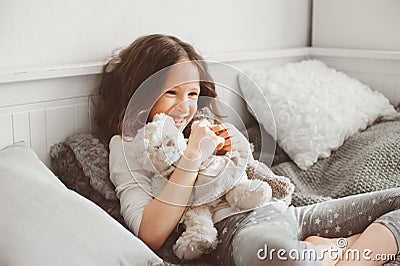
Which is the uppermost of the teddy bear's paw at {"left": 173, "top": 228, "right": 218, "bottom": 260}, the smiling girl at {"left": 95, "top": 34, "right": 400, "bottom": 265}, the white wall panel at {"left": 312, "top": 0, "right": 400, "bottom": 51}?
the white wall panel at {"left": 312, "top": 0, "right": 400, "bottom": 51}

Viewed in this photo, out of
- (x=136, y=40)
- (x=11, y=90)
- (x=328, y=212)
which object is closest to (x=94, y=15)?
(x=136, y=40)

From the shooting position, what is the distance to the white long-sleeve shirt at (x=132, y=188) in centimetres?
153

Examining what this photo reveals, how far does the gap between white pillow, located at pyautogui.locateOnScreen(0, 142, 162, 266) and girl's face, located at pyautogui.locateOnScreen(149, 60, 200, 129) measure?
31 cm

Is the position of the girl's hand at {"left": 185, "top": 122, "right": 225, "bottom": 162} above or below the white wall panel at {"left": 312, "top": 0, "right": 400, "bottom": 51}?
below

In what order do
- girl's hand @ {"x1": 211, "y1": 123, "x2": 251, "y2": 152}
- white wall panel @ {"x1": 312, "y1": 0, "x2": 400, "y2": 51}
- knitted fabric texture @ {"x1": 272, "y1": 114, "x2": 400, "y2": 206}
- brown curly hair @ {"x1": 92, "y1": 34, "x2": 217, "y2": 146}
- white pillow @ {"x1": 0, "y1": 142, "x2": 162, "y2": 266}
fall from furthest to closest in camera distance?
white wall panel @ {"x1": 312, "y1": 0, "x2": 400, "y2": 51}
knitted fabric texture @ {"x1": 272, "y1": 114, "x2": 400, "y2": 206}
brown curly hair @ {"x1": 92, "y1": 34, "x2": 217, "y2": 146}
girl's hand @ {"x1": 211, "y1": 123, "x2": 251, "y2": 152}
white pillow @ {"x1": 0, "y1": 142, "x2": 162, "y2": 266}

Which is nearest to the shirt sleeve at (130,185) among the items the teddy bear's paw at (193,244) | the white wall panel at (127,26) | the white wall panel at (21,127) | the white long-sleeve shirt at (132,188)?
the white long-sleeve shirt at (132,188)

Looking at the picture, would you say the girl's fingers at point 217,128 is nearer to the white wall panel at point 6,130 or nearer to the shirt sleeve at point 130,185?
the shirt sleeve at point 130,185

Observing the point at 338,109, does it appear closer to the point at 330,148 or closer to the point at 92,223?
the point at 330,148

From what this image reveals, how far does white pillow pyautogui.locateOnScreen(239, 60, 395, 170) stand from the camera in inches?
81.4

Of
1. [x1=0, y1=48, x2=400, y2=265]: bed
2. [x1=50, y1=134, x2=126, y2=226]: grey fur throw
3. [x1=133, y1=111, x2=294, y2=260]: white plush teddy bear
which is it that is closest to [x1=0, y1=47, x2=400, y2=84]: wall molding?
[x1=0, y1=48, x2=400, y2=265]: bed

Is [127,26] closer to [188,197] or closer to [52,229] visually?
[188,197]

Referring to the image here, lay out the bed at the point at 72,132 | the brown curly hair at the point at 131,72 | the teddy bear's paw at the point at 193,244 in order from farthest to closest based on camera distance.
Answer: the brown curly hair at the point at 131,72 < the teddy bear's paw at the point at 193,244 < the bed at the point at 72,132

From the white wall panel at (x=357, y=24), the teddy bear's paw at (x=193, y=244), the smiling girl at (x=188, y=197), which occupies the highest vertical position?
the white wall panel at (x=357, y=24)

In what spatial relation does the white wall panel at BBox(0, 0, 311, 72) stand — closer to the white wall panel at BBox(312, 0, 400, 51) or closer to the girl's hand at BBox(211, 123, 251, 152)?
the white wall panel at BBox(312, 0, 400, 51)
